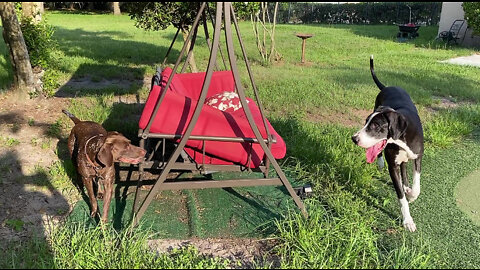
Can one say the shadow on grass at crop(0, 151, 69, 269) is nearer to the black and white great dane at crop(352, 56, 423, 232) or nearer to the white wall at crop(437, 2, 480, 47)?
the black and white great dane at crop(352, 56, 423, 232)

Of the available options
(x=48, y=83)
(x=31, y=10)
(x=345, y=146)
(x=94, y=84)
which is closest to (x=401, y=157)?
(x=345, y=146)

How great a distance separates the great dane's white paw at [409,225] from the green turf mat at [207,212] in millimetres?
938

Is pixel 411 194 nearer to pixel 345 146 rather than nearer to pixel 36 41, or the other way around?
pixel 345 146

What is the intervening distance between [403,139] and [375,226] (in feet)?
2.45

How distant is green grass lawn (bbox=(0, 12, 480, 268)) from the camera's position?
298cm

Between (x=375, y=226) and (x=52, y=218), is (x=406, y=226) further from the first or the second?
(x=52, y=218)

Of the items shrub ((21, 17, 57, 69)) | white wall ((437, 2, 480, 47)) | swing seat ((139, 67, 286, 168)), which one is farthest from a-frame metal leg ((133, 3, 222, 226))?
white wall ((437, 2, 480, 47))

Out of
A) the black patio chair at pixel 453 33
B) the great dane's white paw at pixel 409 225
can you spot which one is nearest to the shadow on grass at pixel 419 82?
the great dane's white paw at pixel 409 225

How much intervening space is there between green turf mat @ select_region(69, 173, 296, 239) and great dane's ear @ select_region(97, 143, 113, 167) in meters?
0.53

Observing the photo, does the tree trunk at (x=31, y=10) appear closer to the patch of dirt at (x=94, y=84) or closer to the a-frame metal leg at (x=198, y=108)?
the patch of dirt at (x=94, y=84)

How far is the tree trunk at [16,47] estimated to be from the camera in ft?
18.4

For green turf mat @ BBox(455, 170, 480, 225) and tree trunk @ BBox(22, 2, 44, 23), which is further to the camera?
tree trunk @ BBox(22, 2, 44, 23)

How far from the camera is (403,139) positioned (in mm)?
3516

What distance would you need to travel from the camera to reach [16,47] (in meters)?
5.73
